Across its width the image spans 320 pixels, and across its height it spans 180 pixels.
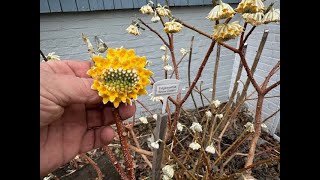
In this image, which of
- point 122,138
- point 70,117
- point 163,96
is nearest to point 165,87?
point 163,96

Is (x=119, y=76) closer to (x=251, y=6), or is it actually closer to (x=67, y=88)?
(x=67, y=88)

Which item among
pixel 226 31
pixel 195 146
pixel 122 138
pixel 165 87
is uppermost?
pixel 226 31

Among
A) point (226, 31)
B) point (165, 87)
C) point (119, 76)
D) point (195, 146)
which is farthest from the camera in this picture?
point (195, 146)

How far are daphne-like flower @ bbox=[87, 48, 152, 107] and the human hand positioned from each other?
9cm

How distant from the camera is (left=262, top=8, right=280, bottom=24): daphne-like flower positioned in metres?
0.91

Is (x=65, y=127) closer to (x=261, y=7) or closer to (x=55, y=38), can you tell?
(x=261, y=7)

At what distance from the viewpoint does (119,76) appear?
2.39ft

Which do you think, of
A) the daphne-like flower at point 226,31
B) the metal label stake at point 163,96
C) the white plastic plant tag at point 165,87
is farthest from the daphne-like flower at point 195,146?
the daphne-like flower at point 226,31

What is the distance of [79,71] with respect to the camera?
992mm

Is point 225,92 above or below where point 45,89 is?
below

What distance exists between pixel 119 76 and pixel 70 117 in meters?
0.40

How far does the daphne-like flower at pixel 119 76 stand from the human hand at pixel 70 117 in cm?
9
